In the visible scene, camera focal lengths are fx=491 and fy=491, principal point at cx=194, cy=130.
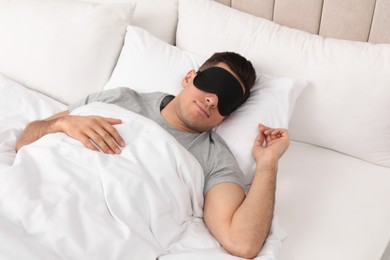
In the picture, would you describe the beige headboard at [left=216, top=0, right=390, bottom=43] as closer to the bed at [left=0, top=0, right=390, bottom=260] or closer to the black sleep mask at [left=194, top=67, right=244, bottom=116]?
the bed at [left=0, top=0, right=390, bottom=260]

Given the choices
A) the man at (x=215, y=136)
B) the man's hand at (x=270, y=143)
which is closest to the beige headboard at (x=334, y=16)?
the man at (x=215, y=136)

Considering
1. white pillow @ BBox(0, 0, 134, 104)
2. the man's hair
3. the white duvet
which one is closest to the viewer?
the white duvet

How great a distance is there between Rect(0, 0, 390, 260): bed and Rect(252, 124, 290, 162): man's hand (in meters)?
0.04

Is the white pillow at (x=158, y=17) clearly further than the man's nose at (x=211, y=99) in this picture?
Yes

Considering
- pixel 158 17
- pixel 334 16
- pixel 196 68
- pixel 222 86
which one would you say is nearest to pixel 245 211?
pixel 222 86

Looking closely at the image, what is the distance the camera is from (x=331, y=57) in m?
1.76

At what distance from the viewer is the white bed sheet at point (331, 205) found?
1.41 metres

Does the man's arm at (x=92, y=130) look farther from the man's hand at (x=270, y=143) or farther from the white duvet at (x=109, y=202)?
the man's hand at (x=270, y=143)

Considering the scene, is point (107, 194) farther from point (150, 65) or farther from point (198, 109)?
point (150, 65)

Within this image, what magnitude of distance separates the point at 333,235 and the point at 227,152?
41 cm

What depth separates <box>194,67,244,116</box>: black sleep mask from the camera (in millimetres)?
1589

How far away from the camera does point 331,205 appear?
1.58 metres

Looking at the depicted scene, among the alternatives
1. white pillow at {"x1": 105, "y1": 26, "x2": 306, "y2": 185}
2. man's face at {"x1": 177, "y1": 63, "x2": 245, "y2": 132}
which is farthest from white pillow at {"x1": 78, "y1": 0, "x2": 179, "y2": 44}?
man's face at {"x1": 177, "y1": 63, "x2": 245, "y2": 132}

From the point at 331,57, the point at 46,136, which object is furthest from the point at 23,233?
the point at 331,57
